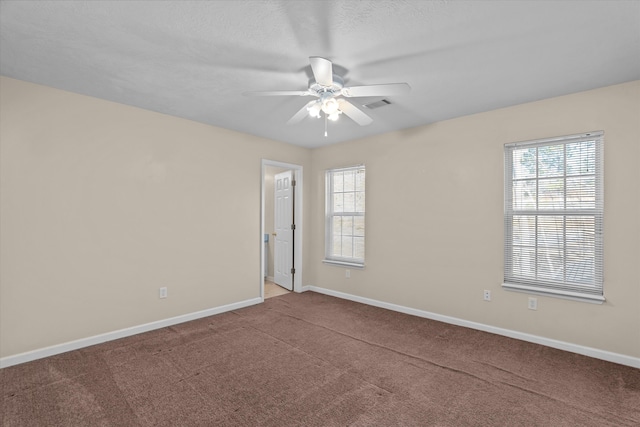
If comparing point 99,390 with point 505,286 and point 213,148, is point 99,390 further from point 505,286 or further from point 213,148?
point 505,286

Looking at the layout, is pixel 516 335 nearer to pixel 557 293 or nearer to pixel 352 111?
pixel 557 293

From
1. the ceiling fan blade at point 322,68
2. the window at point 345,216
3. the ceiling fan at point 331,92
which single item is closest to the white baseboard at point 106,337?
the window at point 345,216

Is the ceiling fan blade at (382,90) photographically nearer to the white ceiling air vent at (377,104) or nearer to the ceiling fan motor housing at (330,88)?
the ceiling fan motor housing at (330,88)

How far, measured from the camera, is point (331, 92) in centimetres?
249

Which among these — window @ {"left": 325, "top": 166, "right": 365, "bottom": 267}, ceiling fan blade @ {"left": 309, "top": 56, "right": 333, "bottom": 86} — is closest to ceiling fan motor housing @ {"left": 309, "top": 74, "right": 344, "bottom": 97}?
ceiling fan blade @ {"left": 309, "top": 56, "right": 333, "bottom": 86}

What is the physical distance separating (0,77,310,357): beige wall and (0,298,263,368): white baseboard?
2.2 inches

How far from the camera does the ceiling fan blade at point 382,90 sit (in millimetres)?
2096

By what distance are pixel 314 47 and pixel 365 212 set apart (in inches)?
113

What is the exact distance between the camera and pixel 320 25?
1929mm

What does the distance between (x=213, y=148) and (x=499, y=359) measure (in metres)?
3.97

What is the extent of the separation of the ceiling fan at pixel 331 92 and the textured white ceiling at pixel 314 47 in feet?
0.57

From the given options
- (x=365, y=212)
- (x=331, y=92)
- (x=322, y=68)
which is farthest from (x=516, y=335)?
(x=322, y=68)

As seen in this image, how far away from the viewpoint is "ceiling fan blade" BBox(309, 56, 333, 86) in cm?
192

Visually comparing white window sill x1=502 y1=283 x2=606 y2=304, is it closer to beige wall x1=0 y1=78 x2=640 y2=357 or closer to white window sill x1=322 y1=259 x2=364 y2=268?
beige wall x1=0 y1=78 x2=640 y2=357
